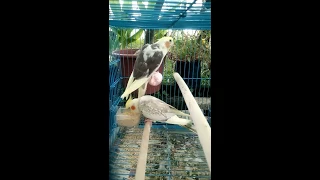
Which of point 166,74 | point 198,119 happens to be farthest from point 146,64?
point 198,119

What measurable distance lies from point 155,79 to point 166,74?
0.04 meters

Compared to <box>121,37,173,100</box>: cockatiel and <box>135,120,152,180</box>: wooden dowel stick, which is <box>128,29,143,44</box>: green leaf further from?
<box>135,120,152,180</box>: wooden dowel stick

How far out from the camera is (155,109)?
69 centimetres

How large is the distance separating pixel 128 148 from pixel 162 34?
325mm

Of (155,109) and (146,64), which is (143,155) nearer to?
(155,109)

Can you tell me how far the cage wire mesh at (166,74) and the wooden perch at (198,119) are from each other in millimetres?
13

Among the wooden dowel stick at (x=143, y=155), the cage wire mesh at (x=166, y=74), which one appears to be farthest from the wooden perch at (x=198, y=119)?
the wooden dowel stick at (x=143, y=155)

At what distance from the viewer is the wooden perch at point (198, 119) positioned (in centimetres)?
64

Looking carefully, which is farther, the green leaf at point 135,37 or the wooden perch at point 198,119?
the green leaf at point 135,37

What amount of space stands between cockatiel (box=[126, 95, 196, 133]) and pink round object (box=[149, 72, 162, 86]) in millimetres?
40

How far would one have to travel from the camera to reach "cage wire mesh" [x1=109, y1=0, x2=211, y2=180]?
659 mm

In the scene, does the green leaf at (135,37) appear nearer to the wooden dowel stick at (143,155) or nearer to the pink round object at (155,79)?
the pink round object at (155,79)

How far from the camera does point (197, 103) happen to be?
0.73 meters

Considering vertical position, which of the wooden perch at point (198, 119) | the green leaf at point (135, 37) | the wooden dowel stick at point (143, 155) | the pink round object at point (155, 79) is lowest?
the wooden dowel stick at point (143, 155)
